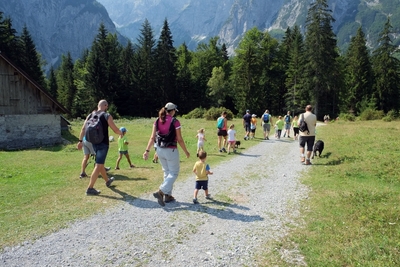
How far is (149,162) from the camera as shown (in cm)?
1352

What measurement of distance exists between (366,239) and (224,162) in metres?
7.97

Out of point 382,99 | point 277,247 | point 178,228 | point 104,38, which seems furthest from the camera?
point 104,38

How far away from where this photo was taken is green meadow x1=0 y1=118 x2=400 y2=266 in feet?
16.2

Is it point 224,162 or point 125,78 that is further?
point 125,78

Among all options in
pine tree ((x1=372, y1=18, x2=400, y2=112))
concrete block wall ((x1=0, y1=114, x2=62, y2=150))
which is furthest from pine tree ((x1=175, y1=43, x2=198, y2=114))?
concrete block wall ((x1=0, y1=114, x2=62, y2=150))

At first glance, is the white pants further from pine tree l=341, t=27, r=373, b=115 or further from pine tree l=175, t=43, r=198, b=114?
pine tree l=175, t=43, r=198, b=114

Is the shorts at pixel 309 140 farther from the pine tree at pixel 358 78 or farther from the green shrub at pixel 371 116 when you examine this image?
the pine tree at pixel 358 78

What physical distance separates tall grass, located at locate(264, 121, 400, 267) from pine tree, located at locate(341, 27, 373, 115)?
146ft

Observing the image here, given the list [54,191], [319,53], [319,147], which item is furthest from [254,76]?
[54,191]

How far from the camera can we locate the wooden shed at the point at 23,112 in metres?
20.2

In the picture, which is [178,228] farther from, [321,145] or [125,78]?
[125,78]

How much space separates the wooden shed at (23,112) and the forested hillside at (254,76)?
25.2 meters

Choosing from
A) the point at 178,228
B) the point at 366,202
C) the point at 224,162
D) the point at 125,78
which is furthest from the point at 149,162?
the point at 125,78

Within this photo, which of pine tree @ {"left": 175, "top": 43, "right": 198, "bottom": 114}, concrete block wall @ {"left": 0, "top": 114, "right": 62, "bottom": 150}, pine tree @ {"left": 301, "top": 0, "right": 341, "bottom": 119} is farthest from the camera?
pine tree @ {"left": 175, "top": 43, "right": 198, "bottom": 114}
